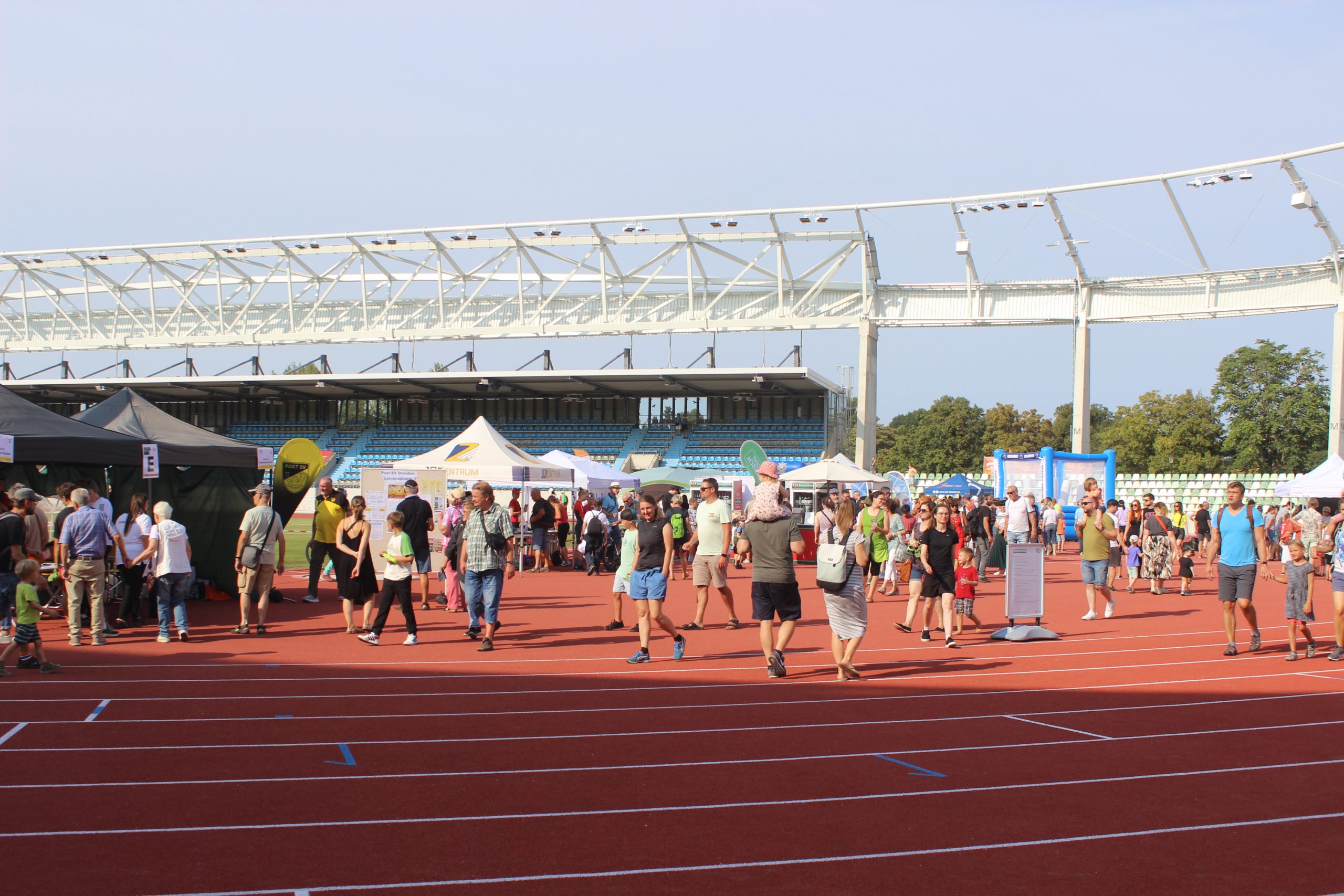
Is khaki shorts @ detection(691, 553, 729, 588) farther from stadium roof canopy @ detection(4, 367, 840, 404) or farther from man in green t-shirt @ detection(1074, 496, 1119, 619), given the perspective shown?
stadium roof canopy @ detection(4, 367, 840, 404)

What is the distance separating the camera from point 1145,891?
4.75m

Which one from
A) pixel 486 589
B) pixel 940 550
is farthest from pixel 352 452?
pixel 940 550

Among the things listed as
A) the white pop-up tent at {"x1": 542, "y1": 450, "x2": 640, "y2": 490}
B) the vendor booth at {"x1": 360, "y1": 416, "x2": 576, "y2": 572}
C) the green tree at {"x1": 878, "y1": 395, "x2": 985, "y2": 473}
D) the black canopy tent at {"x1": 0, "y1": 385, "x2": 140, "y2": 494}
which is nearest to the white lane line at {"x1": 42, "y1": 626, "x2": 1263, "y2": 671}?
the black canopy tent at {"x1": 0, "y1": 385, "x2": 140, "y2": 494}

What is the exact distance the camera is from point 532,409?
5294 cm

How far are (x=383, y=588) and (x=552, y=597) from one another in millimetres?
5951

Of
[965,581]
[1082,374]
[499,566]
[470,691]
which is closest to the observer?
[470,691]

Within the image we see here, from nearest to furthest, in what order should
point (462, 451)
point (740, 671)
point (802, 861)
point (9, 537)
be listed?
1. point (802, 861)
2. point (9, 537)
3. point (740, 671)
4. point (462, 451)

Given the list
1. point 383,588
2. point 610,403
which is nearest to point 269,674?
point 383,588

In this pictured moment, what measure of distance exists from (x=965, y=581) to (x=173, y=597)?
350 inches

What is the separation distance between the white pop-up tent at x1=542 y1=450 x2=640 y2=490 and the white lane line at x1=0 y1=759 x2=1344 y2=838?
19867 millimetres

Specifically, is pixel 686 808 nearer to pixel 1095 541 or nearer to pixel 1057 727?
pixel 1057 727

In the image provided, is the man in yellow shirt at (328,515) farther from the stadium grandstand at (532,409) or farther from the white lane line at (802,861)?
the stadium grandstand at (532,409)

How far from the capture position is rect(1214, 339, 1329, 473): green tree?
6019cm

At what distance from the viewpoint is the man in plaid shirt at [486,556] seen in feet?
36.0
